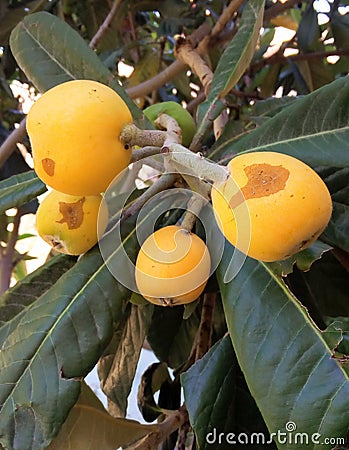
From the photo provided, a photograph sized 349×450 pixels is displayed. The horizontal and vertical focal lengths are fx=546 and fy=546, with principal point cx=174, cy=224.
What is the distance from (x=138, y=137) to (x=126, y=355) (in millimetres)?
325

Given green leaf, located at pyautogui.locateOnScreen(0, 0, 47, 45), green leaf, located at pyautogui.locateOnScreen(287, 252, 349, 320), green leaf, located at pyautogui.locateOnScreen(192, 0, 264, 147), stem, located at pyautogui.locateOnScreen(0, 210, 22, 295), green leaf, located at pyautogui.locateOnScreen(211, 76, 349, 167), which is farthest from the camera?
stem, located at pyautogui.locateOnScreen(0, 210, 22, 295)

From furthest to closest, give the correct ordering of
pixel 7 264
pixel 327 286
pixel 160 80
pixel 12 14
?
1. pixel 7 264
2. pixel 12 14
3. pixel 160 80
4. pixel 327 286

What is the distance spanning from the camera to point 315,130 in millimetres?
535

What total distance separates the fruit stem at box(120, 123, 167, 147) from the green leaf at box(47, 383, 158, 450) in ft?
0.93

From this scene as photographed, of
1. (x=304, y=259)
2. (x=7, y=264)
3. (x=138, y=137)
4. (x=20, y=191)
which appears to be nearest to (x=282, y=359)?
(x=304, y=259)

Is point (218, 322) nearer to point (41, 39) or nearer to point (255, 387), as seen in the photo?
point (255, 387)

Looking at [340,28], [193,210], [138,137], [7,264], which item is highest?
[138,137]

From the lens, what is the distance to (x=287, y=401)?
0.44 m

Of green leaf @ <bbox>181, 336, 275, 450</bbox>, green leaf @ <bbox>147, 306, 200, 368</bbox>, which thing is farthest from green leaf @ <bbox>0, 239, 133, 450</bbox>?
green leaf @ <bbox>147, 306, 200, 368</bbox>

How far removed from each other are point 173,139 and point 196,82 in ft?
3.19

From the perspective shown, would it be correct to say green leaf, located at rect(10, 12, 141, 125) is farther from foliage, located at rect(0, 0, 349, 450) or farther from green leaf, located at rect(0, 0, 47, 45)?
green leaf, located at rect(0, 0, 47, 45)

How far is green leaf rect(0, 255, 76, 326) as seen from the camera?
24.7 inches

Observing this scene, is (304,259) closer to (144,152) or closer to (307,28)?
(144,152)

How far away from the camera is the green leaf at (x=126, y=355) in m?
0.65
